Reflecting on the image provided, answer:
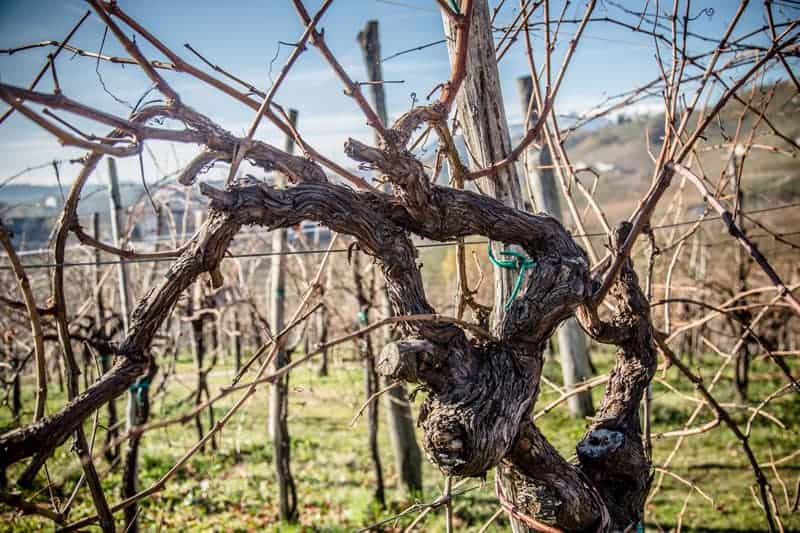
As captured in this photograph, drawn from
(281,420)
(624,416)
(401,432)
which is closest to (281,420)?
(281,420)

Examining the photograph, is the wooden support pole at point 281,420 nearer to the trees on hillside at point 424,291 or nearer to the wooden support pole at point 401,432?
the wooden support pole at point 401,432

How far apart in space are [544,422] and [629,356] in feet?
17.7

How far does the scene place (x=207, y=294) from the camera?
208 inches

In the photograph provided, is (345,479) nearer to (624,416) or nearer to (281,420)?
(281,420)

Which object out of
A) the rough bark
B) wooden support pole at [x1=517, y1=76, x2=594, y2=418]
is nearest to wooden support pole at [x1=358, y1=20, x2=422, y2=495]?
wooden support pole at [x1=517, y1=76, x2=594, y2=418]

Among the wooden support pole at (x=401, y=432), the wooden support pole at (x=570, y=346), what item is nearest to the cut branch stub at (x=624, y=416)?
the wooden support pole at (x=401, y=432)

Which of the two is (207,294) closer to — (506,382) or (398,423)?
(398,423)

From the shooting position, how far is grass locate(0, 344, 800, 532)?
14.6ft

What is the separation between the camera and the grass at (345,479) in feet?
14.6

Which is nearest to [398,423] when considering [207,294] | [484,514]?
[484,514]

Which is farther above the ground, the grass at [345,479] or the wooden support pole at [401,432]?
the wooden support pole at [401,432]

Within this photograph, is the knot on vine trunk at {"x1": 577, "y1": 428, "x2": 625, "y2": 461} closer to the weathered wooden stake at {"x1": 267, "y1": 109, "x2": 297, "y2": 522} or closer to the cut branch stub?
the cut branch stub

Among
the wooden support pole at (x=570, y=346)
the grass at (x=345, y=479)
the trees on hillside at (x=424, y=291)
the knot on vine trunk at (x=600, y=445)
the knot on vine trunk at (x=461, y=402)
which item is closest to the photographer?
the trees on hillside at (x=424, y=291)

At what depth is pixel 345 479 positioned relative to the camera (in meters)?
5.52
